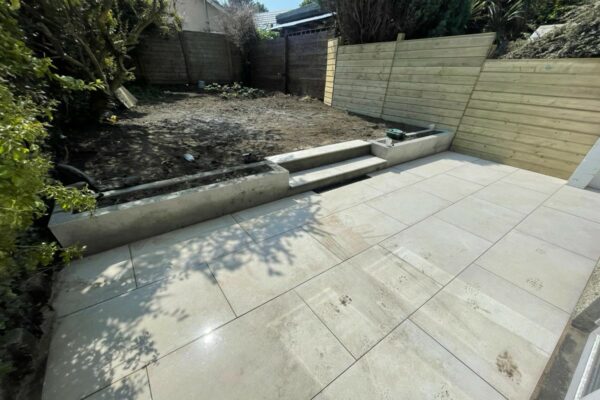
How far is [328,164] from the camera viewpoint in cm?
406

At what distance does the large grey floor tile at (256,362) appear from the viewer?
4.27 feet

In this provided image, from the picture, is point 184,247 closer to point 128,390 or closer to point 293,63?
point 128,390

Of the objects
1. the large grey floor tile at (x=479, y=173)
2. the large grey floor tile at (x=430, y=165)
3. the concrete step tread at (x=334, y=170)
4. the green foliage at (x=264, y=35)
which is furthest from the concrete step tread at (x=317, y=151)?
the green foliage at (x=264, y=35)

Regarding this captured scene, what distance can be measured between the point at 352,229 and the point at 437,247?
2.84 ft

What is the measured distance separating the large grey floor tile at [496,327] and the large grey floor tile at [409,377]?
0.28ft

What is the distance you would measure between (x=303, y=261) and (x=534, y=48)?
5.53 meters

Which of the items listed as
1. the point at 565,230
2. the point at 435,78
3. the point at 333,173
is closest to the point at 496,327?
the point at 565,230

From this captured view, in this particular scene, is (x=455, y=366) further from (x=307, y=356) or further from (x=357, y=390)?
(x=307, y=356)

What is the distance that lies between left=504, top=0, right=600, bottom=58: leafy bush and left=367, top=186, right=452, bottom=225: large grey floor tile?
315cm

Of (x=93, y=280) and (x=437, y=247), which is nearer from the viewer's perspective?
(x=93, y=280)

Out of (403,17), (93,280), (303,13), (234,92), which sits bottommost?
(93,280)

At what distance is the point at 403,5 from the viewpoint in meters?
5.47

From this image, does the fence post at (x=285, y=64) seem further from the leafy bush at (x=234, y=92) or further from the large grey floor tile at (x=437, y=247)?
the large grey floor tile at (x=437, y=247)

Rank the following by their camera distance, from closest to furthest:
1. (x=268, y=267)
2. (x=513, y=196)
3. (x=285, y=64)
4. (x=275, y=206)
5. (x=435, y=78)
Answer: (x=268, y=267) → (x=275, y=206) → (x=513, y=196) → (x=435, y=78) → (x=285, y=64)
